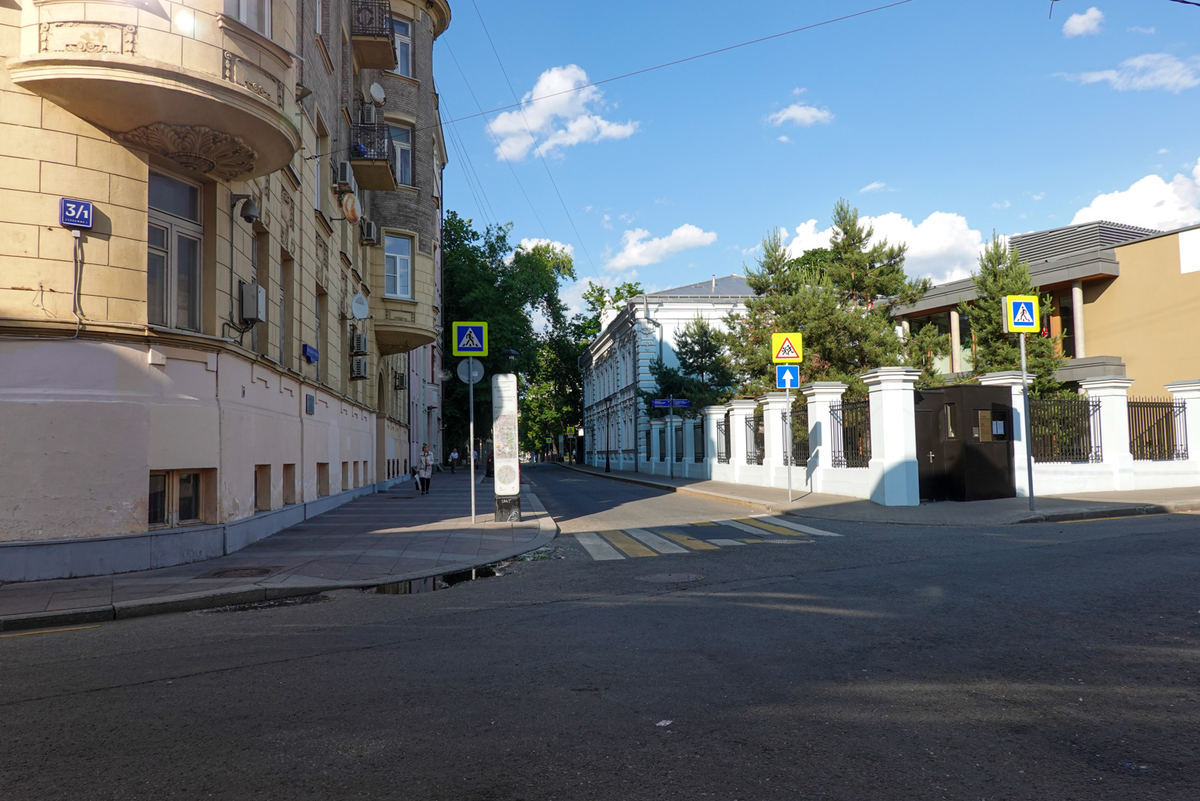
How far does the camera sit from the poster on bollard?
50.1ft

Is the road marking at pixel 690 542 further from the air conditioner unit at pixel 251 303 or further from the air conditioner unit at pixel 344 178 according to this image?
the air conditioner unit at pixel 344 178

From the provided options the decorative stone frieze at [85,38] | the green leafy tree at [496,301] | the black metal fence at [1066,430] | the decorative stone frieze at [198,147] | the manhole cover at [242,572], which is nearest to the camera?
the decorative stone frieze at [85,38]

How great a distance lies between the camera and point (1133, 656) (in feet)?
17.0

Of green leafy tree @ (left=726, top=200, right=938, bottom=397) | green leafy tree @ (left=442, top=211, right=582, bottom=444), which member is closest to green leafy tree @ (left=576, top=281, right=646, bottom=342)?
green leafy tree @ (left=442, top=211, right=582, bottom=444)

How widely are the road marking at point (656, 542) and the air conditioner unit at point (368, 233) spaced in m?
13.9

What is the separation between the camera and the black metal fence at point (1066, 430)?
19328mm

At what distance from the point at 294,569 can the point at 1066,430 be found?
17816 millimetres

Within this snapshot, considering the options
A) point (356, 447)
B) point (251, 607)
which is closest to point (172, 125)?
point (251, 607)

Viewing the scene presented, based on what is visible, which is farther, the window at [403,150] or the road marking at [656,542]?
the window at [403,150]

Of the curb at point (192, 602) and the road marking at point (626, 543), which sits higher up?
the curb at point (192, 602)

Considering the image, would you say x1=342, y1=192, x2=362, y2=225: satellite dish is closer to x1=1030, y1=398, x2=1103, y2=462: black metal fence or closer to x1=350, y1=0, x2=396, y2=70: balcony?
x1=350, y1=0, x2=396, y2=70: balcony

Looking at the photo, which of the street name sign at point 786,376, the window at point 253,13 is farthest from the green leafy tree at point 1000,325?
the window at point 253,13

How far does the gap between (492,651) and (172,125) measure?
7.79m

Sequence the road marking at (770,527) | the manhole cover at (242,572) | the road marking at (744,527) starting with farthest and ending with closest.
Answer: the road marking at (744,527) < the road marking at (770,527) < the manhole cover at (242,572)
